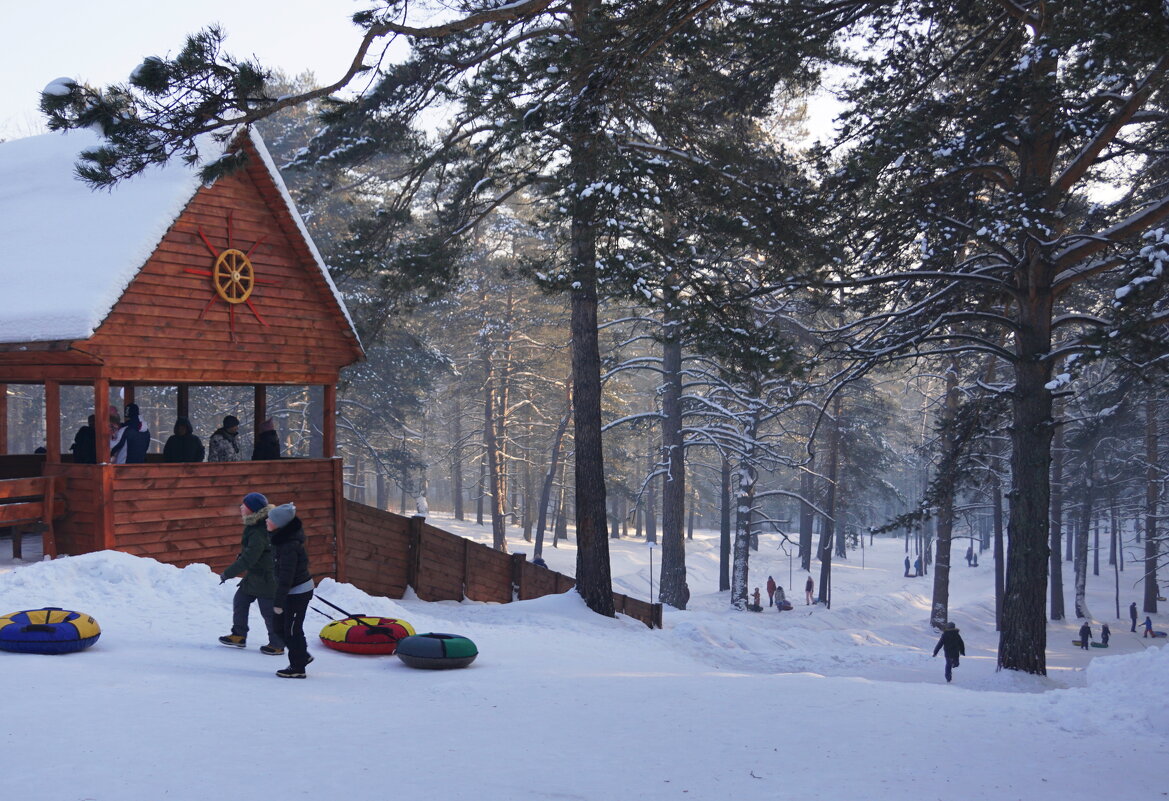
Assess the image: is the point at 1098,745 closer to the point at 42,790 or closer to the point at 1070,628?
the point at 42,790

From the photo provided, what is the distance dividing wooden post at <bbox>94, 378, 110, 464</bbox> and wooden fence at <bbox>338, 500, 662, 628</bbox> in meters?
4.05

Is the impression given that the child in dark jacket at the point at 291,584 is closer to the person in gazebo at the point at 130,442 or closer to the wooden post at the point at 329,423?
the person in gazebo at the point at 130,442

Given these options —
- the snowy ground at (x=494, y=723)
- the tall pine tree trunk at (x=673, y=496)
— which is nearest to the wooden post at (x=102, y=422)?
the snowy ground at (x=494, y=723)

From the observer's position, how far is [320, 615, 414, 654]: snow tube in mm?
10297

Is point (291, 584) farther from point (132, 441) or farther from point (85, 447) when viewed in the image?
point (85, 447)

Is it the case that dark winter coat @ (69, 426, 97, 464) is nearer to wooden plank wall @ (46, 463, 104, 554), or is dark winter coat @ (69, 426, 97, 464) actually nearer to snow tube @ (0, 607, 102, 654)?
wooden plank wall @ (46, 463, 104, 554)

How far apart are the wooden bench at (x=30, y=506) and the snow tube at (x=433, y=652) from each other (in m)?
5.29

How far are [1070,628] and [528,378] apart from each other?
81.8ft

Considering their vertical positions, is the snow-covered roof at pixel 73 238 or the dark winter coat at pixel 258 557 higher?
the snow-covered roof at pixel 73 238

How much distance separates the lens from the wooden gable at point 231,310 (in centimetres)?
1238

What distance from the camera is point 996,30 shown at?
13.2 m

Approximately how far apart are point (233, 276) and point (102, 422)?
2.86 m

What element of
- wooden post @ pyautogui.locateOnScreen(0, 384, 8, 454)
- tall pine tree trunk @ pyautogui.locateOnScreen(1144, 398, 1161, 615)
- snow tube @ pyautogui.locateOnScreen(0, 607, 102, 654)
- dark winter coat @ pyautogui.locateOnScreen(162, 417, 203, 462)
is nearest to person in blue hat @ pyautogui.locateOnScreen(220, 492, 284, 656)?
snow tube @ pyautogui.locateOnScreen(0, 607, 102, 654)

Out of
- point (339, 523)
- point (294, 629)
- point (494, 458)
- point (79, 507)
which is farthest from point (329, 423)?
point (494, 458)
